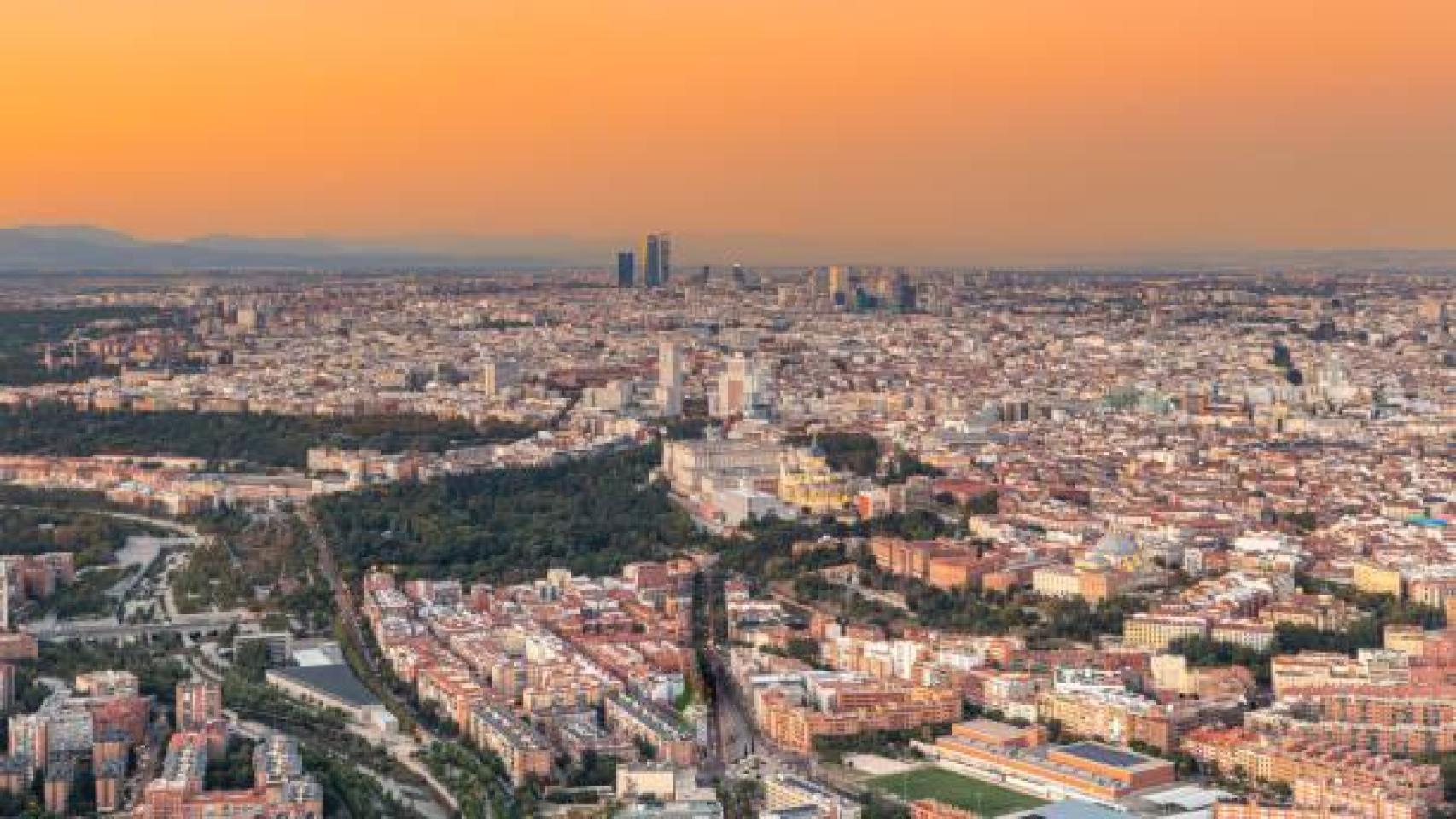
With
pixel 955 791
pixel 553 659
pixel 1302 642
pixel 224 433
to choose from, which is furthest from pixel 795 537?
pixel 224 433

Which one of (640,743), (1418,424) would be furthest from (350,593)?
(1418,424)

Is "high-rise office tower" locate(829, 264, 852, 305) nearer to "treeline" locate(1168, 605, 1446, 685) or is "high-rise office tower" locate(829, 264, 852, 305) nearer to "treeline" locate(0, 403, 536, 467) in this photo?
"treeline" locate(0, 403, 536, 467)

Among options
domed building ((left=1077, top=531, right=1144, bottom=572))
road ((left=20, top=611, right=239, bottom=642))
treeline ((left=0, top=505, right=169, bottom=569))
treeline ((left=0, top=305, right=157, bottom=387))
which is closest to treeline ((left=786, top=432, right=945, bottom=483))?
domed building ((left=1077, top=531, right=1144, bottom=572))

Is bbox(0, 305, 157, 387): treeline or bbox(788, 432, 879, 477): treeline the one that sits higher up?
bbox(0, 305, 157, 387): treeline

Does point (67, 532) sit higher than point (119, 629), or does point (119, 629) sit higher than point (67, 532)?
point (67, 532)

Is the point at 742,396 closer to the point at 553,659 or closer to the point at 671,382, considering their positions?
the point at 671,382

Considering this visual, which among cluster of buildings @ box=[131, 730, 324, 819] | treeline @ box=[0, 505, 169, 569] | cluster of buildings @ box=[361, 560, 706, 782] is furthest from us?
treeline @ box=[0, 505, 169, 569]

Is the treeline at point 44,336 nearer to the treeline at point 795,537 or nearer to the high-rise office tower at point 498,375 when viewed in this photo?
the high-rise office tower at point 498,375
